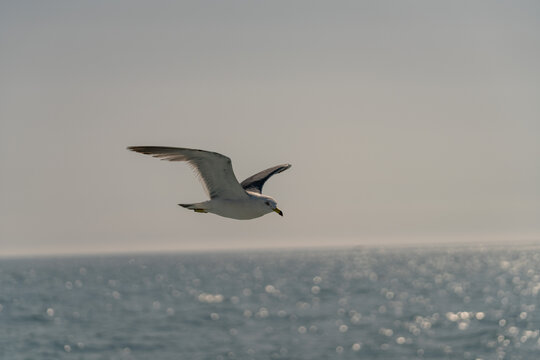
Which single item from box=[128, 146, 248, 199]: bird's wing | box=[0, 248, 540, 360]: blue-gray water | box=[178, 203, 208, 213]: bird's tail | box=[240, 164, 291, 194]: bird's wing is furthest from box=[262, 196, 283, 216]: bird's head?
box=[0, 248, 540, 360]: blue-gray water

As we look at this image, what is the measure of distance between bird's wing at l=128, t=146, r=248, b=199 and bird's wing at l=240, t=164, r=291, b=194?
99.6 inches

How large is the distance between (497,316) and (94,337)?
48.0 metres

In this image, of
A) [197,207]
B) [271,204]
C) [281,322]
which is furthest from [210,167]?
[281,322]

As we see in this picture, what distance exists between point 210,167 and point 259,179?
4.00 meters

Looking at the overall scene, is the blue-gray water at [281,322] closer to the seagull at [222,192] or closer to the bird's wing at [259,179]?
the bird's wing at [259,179]

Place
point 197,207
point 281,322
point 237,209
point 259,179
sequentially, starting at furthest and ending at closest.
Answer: point 281,322
point 259,179
point 237,209
point 197,207

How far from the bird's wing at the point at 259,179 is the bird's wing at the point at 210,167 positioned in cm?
253

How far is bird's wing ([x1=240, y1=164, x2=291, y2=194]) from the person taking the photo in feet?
59.7

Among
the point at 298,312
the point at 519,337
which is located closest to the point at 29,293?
the point at 298,312

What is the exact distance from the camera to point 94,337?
84625mm

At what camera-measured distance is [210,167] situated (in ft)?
49.1

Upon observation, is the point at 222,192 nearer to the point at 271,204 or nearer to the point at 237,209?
the point at 237,209

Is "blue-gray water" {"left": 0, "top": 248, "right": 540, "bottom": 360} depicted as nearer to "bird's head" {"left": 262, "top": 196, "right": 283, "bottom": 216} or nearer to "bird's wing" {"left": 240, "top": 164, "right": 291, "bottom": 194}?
"bird's wing" {"left": 240, "top": 164, "right": 291, "bottom": 194}

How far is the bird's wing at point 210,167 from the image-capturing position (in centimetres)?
1403
